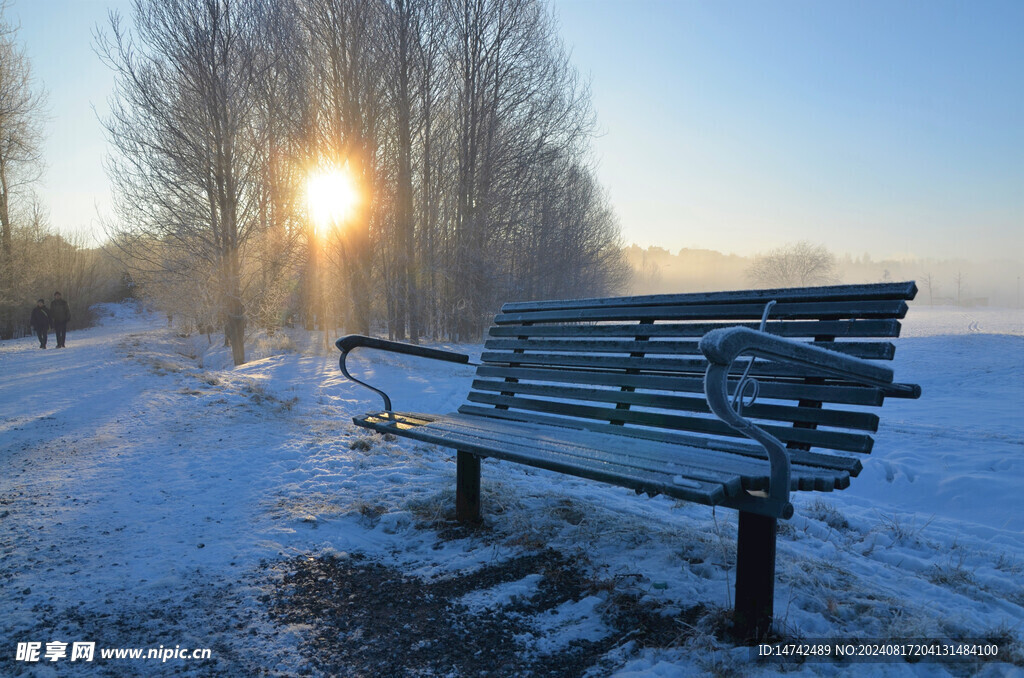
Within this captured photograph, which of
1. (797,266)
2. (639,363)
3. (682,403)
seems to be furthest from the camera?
(797,266)

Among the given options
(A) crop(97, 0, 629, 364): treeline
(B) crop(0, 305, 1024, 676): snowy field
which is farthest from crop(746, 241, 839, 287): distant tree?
(B) crop(0, 305, 1024, 676): snowy field

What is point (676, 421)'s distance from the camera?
267 cm

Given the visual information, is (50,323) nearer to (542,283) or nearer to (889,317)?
(542,283)

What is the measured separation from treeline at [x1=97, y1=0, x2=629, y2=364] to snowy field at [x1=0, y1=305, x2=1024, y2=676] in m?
10.1

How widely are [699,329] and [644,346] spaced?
306mm

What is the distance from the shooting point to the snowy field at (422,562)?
1978mm

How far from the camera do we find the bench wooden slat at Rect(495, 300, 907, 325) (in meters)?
2.14

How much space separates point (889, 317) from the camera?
2086 millimetres

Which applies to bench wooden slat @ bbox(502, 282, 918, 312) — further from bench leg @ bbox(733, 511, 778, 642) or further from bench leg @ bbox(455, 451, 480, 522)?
bench leg @ bbox(455, 451, 480, 522)

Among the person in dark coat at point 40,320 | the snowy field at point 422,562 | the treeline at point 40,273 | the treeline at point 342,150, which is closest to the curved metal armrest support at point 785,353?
the snowy field at point 422,562

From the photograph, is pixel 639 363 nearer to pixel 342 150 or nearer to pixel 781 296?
pixel 781 296

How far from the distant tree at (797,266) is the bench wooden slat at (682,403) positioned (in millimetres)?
62885

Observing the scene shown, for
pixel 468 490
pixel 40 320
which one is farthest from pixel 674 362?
pixel 40 320

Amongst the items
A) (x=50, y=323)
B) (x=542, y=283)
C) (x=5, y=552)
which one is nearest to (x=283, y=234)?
(x=50, y=323)
